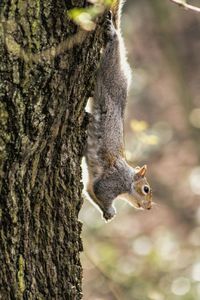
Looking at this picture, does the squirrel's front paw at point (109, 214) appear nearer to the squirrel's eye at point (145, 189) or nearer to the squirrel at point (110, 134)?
the squirrel at point (110, 134)

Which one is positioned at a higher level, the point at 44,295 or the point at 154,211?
the point at 154,211

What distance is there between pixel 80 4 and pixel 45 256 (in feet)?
2.23

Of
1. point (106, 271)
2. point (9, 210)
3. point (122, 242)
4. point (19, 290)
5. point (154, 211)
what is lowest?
point (19, 290)

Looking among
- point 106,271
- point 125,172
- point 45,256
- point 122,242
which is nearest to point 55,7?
point 45,256

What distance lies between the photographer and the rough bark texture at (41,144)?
1.89 meters

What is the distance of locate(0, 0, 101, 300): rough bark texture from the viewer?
1886mm

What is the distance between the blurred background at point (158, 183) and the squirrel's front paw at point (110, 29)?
810 mm

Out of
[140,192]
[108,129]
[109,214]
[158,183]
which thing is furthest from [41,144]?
[158,183]

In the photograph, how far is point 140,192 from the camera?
3.39 m

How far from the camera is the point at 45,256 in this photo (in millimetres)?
2145

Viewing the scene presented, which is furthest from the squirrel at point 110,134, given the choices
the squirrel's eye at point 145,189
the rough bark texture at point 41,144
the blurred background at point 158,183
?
the rough bark texture at point 41,144

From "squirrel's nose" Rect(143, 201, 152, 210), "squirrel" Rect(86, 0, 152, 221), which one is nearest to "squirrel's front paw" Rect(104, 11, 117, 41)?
"squirrel" Rect(86, 0, 152, 221)

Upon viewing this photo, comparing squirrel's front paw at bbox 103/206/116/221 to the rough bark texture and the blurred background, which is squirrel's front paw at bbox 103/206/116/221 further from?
the rough bark texture

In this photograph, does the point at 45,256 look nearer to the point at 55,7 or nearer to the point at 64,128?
the point at 64,128
